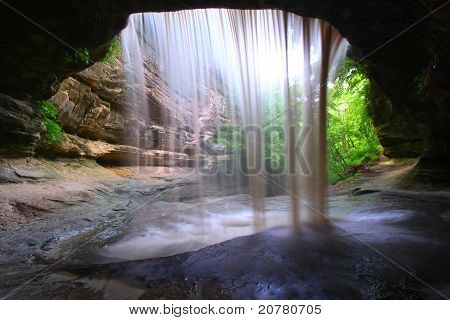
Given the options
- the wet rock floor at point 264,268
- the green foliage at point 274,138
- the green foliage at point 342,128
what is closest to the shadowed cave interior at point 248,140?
the wet rock floor at point 264,268

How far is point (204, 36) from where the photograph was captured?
999 centimetres

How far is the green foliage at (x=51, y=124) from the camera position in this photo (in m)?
8.70

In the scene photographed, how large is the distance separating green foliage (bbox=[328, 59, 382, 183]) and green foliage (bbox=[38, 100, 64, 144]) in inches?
417

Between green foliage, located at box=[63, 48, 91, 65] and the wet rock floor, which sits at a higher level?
green foliage, located at box=[63, 48, 91, 65]

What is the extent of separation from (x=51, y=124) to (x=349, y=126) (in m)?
14.0

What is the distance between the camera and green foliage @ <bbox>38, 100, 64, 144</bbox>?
8.70m

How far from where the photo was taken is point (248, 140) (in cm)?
1530

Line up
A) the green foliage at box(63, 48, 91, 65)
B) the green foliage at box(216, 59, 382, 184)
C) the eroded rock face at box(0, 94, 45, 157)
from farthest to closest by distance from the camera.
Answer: the green foliage at box(216, 59, 382, 184), the eroded rock face at box(0, 94, 45, 157), the green foliage at box(63, 48, 91, 65)

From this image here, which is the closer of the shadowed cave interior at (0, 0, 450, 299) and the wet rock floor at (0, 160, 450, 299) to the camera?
the wet rock floor at (0, 160, 450, 299)

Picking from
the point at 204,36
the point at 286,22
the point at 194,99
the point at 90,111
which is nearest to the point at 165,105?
the point at 194,99

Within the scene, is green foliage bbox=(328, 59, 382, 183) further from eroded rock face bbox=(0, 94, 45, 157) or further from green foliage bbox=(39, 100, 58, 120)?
eroded rock face bbox=(0, 94, 45, 157)

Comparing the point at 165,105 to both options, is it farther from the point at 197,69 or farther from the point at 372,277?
the point at 372,277

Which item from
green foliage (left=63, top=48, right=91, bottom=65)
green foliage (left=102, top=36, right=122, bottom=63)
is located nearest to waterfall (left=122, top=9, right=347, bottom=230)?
green foliage (left=102, top=36, right=122, bottom=63)

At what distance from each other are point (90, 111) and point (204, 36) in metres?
5.63
